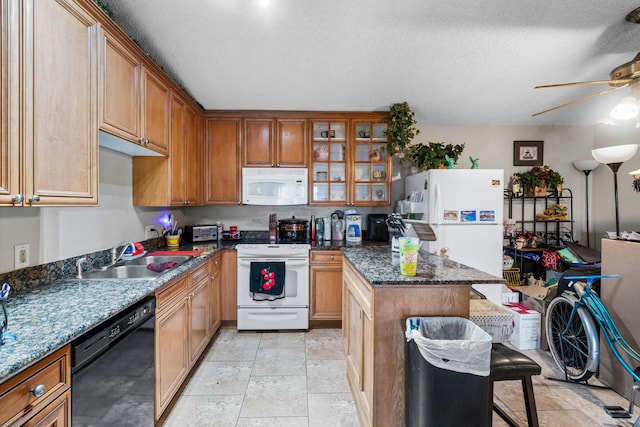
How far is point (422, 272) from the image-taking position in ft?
5.32

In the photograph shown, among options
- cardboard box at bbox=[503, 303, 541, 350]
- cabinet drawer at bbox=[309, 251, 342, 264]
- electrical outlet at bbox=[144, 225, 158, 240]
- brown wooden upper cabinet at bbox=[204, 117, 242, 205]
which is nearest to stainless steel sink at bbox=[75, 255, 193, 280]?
electrical outlet at bbox=[144, 225, 158, 240]

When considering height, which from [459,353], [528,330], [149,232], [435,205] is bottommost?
[528,330]

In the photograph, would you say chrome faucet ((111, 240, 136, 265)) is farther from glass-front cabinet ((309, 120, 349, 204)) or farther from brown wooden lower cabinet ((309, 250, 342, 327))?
glass-front cabinet ((309, 120, 349, 204))

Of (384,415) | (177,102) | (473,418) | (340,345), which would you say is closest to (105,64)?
(177,102)

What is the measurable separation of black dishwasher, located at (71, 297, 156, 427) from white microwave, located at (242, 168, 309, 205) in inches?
72.9

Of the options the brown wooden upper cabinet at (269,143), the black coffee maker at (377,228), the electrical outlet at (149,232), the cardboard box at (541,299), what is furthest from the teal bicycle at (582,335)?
the electrical outlet at (149,232)

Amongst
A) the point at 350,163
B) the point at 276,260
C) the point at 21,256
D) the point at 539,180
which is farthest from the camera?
the point at 539,180

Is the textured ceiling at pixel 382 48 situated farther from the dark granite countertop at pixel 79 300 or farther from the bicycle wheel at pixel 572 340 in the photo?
→ the bicycle wheel at pixel 572 340

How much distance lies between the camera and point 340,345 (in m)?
2.74

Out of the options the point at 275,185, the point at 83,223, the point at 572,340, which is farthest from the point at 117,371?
the point at 572,340

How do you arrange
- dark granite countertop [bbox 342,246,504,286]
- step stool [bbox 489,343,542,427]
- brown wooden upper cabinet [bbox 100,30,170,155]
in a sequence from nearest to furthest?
step stool [bbox 489,343,542,427] < dark granite countertop [bbox 342,246,504,286] < brown wooden upper cabinet [bbox 100,30,170,155]

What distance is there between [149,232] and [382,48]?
103 inches

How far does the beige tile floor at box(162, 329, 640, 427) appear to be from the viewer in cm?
181

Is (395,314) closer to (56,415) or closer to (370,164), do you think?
(56,415)
